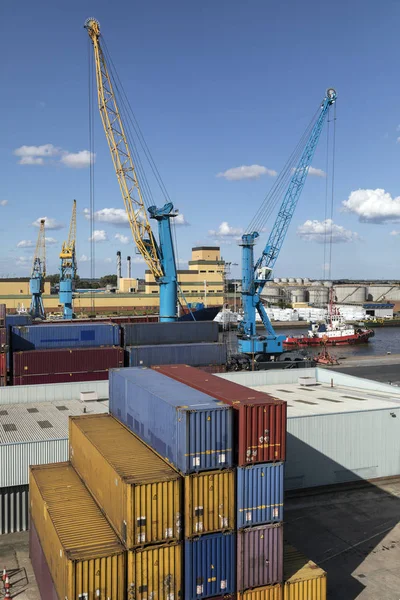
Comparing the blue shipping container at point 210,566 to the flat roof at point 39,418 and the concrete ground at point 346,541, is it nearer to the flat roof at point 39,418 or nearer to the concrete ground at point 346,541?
the concrete ground at point 346,541

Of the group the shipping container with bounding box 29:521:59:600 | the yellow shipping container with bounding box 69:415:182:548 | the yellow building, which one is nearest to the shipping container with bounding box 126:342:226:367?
the shipping container with bounding box 29:521:59:600

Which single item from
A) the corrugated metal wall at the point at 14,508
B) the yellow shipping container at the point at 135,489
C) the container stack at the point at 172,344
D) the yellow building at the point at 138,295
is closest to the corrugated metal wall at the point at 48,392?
the container stack at the point at 172,344

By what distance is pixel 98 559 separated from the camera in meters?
16.6

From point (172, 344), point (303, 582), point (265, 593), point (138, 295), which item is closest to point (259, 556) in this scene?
point (265, 593)

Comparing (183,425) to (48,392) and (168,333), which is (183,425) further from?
(168,333)

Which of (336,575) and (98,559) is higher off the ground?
(98,559)

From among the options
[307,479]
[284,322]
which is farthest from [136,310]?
[307,479]

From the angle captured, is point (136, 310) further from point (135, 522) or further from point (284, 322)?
point (135, 522)

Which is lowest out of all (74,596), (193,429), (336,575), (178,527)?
(336,575)

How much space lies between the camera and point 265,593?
60.3 ft

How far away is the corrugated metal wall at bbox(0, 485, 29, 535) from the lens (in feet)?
85.3

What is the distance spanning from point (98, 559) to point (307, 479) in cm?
1763

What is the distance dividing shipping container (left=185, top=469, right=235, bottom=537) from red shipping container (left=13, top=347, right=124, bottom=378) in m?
29.9

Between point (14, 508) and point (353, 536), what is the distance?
16.1 meters
